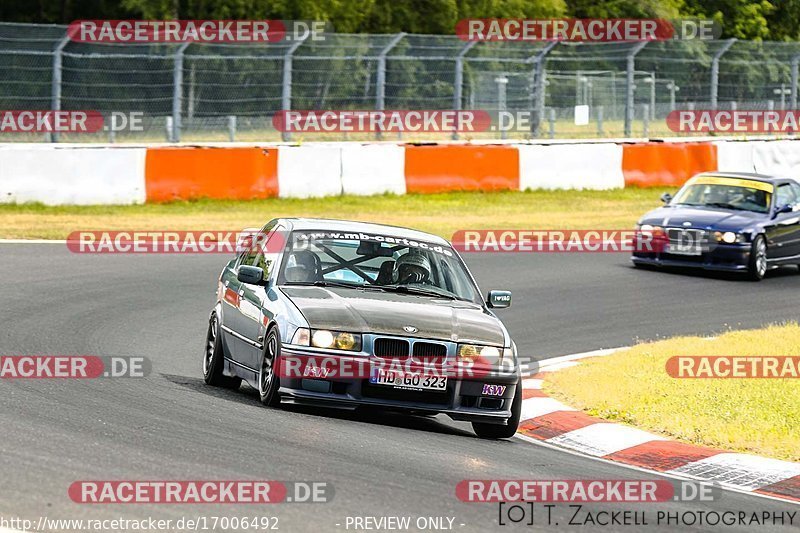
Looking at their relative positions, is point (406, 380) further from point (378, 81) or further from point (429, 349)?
point (378, 81)

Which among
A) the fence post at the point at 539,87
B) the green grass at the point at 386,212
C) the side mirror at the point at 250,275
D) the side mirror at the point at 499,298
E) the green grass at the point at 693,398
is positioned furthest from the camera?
the fence post at the point at 539,87

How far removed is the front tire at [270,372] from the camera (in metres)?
9.15

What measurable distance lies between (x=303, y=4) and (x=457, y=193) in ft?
48.1

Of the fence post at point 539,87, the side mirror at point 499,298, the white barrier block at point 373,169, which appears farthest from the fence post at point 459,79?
the side mirror at point 499,298

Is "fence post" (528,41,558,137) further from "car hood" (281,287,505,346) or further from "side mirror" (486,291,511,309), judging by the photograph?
"car hood" (281,287,505,346)

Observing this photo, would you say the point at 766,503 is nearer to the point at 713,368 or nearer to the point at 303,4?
the point at 713,368

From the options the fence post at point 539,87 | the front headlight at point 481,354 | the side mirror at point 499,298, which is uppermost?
the fence post at point 539,87

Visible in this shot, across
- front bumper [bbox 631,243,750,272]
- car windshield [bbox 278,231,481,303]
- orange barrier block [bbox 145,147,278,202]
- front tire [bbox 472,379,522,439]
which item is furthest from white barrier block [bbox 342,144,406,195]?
front tire [bbox 472,379,522,439]

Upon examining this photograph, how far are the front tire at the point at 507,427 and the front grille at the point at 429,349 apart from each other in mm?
637

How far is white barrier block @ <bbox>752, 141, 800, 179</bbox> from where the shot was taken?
96.0 feet

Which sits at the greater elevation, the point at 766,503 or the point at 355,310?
the point at 355,310

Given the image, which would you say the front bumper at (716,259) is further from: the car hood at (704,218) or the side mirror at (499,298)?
the side mirror at (499,298)

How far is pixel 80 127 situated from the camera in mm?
22859

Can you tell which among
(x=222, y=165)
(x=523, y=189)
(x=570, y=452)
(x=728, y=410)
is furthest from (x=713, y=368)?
(x=523, y=189)
